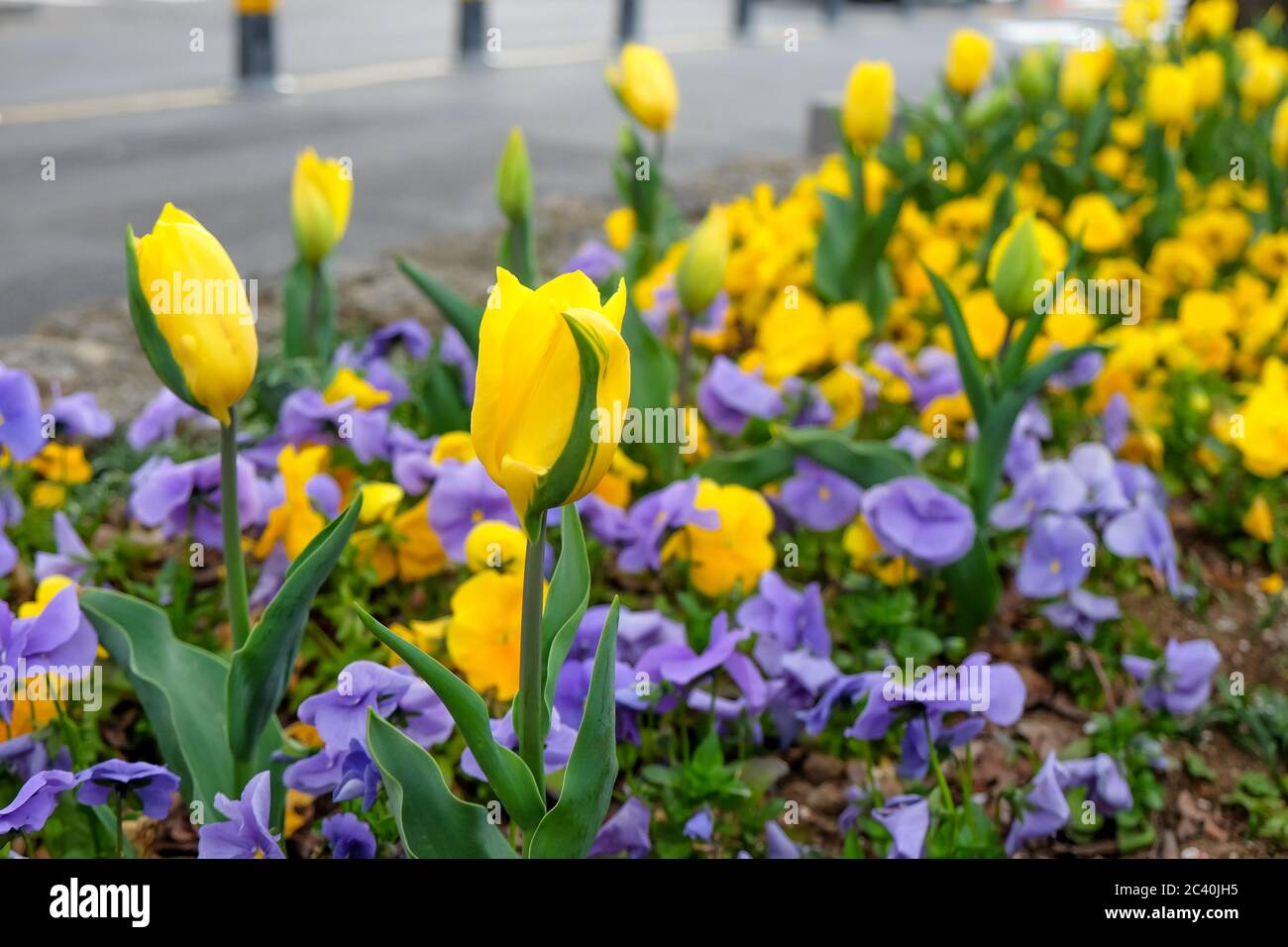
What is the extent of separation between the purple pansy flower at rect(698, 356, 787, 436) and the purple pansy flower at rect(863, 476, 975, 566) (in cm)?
45

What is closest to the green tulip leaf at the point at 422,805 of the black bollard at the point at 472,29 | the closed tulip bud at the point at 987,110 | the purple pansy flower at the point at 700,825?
the purple pansy flower at the point at 700,825

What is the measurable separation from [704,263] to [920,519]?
2.04 ft

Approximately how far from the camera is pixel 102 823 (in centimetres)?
165

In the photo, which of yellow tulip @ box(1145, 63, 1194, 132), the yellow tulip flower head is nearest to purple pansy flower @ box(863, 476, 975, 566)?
the yellow tulip flower head

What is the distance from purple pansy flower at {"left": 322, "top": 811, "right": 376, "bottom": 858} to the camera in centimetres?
153

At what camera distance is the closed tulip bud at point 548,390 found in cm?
108

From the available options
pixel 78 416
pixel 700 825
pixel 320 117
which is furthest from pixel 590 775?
pixel 320 117

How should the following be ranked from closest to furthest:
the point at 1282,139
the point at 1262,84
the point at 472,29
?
the point at 1282,139, the point at 1262,84, the point at 472,29

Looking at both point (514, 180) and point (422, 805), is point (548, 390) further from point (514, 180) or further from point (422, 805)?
point (514, 180)

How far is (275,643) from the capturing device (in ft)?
4.63

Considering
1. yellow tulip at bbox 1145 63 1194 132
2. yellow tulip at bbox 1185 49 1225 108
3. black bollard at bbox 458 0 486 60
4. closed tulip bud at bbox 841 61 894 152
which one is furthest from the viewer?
black bollard at bbox 458 0 486 60

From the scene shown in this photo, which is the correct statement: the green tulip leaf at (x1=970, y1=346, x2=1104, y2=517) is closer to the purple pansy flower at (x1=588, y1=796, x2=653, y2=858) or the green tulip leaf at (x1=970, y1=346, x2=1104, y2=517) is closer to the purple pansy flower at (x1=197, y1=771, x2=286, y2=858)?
the purple pansy flower at (x1=588, y1=796, x2=653, y2=858)

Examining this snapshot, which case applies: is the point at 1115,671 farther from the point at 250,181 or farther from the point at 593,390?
the point at 250,181

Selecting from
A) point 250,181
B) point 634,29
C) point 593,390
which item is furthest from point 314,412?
point 634,29
